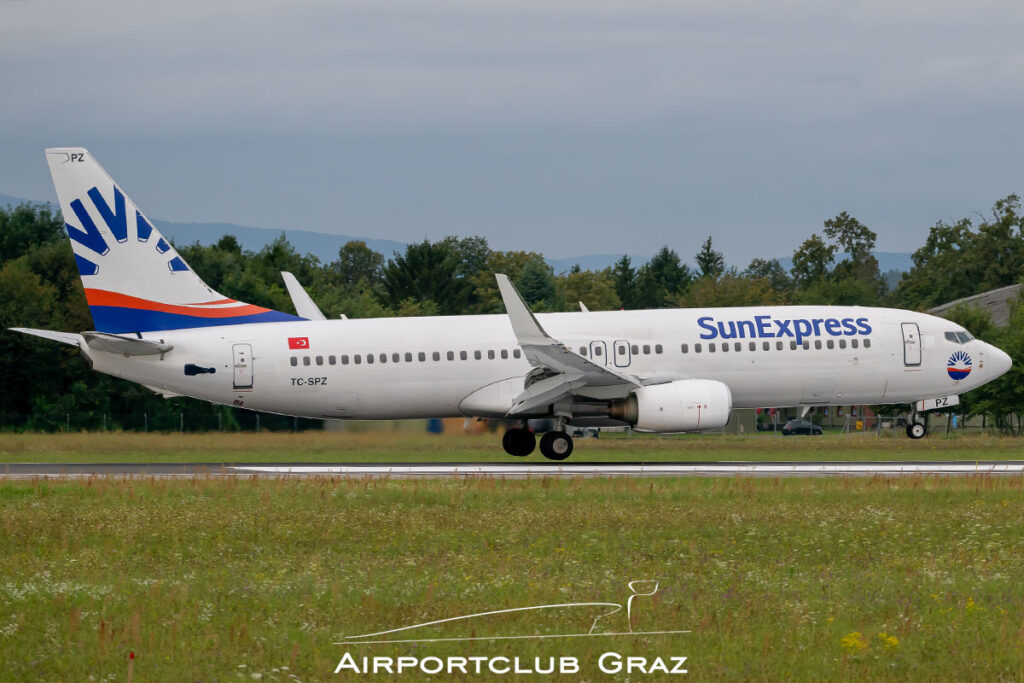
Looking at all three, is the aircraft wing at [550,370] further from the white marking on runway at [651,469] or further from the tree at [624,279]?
the tree at [624,279]

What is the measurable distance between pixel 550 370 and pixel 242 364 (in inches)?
319

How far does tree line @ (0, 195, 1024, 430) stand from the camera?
57.8m

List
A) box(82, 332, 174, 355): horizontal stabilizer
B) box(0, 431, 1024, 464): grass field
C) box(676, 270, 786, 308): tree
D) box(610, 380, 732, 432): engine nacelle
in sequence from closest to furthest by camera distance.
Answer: box(610, 380, 732, 432): engine nacelle, box(82, 332, 174, 355): horizontal stabilizer, box(0, 431, 1024, 464): grass field, box(676, 270, 786, 308): tree

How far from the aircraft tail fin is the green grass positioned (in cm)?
1032

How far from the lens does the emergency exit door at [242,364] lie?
3434cm

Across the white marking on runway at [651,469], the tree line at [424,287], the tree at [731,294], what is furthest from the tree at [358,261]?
the white marking on runway at [651,469]

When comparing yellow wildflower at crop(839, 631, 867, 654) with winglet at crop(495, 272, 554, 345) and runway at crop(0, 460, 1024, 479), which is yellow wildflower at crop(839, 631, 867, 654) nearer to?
runway at crop(0, 460, 1024, 479)

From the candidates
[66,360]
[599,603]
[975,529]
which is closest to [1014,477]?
[975,529]

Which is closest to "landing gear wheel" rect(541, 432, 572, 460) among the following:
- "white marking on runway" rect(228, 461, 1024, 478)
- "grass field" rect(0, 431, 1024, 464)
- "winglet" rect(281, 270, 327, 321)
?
"white marking on runway" rect(228, 461, 1024, 478)

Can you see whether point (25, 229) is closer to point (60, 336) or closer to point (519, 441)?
point (60, 336)

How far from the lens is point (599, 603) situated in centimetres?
1322

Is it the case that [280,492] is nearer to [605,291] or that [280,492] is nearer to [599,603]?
[599,603]

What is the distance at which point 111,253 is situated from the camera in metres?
34.9

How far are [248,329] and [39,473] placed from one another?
6.65 m
